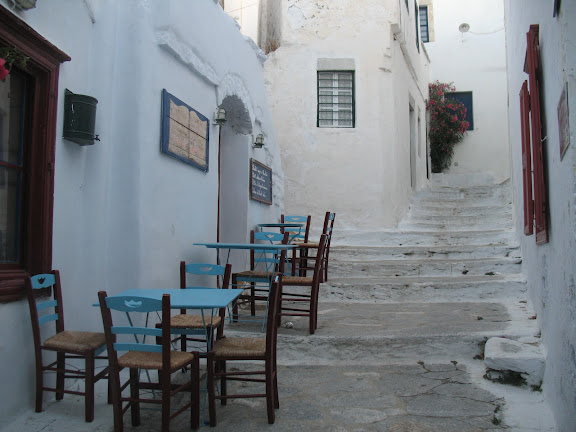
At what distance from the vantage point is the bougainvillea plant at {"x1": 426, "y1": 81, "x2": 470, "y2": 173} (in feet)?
42.5

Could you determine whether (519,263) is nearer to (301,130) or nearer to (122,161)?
(301,130)

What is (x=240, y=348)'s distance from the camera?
3094 millimetres

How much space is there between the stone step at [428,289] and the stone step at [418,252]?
0.93m

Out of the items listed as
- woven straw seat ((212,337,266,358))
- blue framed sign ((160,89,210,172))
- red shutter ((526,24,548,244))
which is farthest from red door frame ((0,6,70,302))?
red shutter ((526,24,548,244))

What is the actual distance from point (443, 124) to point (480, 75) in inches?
65.6

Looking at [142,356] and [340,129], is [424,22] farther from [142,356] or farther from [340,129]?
[142,356]

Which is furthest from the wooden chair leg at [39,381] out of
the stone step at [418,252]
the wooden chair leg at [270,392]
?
the stone step at [418,252]

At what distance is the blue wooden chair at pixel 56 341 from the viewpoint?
2975 mm

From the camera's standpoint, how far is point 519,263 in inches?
251

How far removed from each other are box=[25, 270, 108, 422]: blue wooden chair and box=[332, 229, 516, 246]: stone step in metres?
5.98

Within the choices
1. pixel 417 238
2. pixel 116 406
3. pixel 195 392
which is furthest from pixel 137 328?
pixel 417 238

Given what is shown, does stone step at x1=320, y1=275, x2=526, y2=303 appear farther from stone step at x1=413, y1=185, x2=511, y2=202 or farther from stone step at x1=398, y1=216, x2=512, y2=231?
stone step at x1=413, y1=185, x2=511, y2=202

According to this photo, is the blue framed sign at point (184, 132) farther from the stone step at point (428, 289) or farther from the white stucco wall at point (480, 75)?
the white stucco wall at point (480, 75)

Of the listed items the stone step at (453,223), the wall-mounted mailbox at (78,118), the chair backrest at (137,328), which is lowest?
the chair backrest at (137,328)
